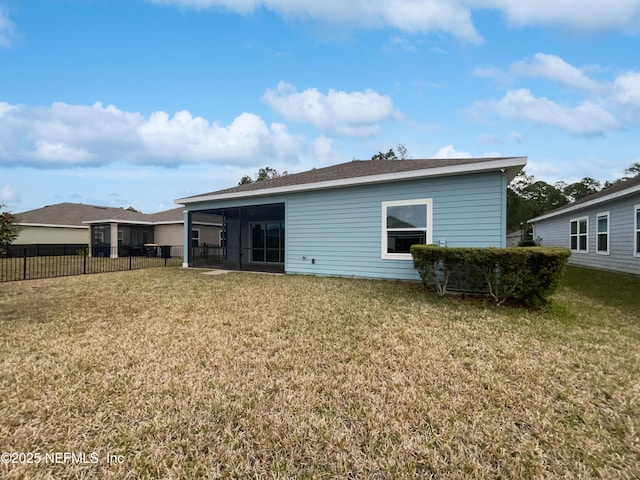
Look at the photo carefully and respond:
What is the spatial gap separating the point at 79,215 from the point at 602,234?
34.5 metres

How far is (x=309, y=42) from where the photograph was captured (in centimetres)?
1122

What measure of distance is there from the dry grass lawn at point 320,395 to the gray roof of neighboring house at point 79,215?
61.1ft

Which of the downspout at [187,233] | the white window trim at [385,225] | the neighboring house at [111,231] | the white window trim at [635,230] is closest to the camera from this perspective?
the white window trim at [385,225]

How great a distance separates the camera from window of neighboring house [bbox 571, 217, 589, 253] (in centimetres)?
1391

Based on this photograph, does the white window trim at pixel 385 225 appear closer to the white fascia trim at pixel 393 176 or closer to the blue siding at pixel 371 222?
the blue siding at pixel 371 222

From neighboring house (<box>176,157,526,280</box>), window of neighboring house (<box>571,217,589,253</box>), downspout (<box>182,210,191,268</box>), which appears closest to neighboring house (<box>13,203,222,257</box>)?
downspout (<box>182,210,191,268</box>)

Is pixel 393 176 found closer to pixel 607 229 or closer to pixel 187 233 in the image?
pixel 187 233

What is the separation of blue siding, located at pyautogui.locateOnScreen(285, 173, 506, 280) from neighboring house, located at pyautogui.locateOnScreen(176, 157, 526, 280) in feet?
0.06

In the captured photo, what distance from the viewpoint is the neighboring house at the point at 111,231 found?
20328mm

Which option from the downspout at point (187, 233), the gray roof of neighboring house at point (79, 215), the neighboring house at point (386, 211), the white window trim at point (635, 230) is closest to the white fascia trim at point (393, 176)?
the neighboring house at point (386, 211)

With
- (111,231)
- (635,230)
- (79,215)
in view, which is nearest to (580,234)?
(635,230)

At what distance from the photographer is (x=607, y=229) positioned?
11688 mm

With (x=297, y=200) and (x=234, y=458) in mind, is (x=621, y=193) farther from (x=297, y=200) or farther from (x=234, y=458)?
(x=234, y=458)

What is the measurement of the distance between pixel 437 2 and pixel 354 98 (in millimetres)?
8078
